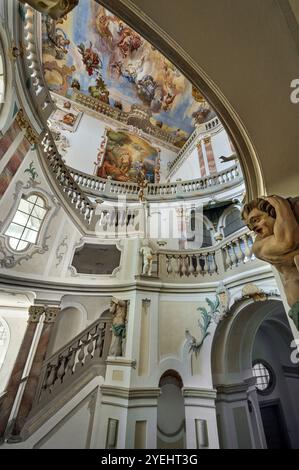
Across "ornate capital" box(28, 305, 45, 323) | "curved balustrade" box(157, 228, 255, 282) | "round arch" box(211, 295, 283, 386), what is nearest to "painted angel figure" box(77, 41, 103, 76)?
"curved balustrade" box(157, 228, 255, 282)

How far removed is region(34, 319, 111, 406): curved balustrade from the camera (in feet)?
13.7

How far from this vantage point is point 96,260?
673 cm

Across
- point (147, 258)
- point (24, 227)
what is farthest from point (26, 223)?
point (147, 258)

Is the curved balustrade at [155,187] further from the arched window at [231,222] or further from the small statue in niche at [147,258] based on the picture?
the small statue in niche at [147,258]

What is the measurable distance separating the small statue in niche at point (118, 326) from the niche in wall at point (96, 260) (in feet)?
5.67

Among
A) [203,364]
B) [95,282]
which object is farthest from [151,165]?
[203,364]

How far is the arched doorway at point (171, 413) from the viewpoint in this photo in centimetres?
393

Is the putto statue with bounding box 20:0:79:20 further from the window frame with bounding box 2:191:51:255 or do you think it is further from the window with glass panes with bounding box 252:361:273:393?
the window with glass panes with bounding box 252:361:273:393

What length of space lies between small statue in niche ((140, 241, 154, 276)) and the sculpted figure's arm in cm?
407

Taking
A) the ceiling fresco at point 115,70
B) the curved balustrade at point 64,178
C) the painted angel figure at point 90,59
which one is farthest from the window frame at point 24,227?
the painted angel figure at point 90,59

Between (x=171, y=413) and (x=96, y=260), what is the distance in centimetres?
421

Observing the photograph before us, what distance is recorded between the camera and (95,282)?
5.37 meters

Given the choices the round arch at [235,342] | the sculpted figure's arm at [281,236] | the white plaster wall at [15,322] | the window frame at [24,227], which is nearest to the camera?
the sculpted figure's arm at [281,236]

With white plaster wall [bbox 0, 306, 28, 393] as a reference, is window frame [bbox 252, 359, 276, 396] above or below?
below
